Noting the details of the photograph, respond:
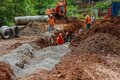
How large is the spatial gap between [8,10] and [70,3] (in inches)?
749

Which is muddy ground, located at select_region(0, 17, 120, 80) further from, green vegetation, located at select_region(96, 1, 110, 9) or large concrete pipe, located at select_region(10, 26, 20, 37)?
green vegetation, located at select_region(96, 1, 110, 9)

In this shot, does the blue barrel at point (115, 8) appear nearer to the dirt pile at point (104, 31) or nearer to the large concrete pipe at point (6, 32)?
the dirt pile at point (104, 31)

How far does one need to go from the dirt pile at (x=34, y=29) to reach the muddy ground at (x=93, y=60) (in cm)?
646

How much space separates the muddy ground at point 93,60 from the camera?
1488cm

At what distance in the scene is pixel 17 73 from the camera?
1659 cm

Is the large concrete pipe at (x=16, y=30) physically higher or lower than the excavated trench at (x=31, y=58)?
lower

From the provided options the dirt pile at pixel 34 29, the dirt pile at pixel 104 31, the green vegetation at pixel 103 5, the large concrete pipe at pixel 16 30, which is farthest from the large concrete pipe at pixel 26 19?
the green vegetation at pixel 103 5

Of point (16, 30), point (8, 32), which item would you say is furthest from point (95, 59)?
point (16, 30)

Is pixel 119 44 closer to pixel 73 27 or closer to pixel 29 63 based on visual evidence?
pixel 29 63

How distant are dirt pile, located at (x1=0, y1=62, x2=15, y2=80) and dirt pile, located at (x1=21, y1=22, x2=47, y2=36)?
19.5m

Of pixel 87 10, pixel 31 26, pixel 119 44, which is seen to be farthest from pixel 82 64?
pixel 87 10

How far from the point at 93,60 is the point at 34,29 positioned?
1758 centimetres

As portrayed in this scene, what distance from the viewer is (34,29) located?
36.7m

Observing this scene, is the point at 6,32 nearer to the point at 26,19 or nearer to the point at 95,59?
the point at 26,19
